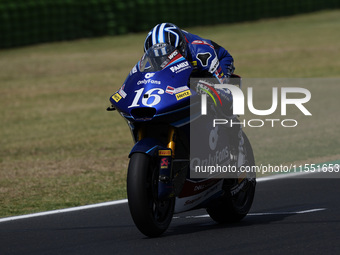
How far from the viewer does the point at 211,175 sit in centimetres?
621

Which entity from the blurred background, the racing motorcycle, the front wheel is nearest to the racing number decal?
the racing motorcycle

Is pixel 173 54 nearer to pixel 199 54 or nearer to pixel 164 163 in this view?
pixel 199 54

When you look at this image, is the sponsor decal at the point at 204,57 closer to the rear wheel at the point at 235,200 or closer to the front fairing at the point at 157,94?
the front fairing at the point at 157,94

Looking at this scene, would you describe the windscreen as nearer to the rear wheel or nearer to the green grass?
the rear wheel

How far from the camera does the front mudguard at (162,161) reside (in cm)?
550

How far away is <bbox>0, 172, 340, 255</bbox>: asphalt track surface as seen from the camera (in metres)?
5.45

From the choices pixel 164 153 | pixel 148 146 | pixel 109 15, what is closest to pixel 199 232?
pixel 164 153

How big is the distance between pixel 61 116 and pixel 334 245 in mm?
10389

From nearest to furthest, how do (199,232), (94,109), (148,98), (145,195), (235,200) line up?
(145,195) → (148,98) → (199,232) → (235,200) → (94,109)

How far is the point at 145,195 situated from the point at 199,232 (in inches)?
33.7

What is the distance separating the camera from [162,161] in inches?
218

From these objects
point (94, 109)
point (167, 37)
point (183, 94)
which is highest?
point (167, 37)

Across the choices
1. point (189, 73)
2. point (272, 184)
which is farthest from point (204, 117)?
point (272, 184)

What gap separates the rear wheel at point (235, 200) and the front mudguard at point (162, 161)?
3.29 ft
